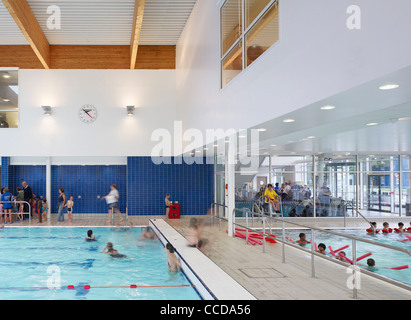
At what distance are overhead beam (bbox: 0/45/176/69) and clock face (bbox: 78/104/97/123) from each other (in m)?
1.49

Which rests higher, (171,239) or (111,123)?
(111,123)

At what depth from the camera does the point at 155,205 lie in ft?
46.6

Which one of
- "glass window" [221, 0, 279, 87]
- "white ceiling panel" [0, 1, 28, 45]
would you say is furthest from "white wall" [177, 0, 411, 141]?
"white ceiling panel" [0, 1, 28, 45]

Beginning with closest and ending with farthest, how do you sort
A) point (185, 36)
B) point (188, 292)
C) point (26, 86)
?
point (188, 292)
point (185, 36)
point (26, 86)

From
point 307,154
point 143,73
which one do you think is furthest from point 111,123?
point 307,154

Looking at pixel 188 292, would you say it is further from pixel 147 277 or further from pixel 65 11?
pixel 65 11

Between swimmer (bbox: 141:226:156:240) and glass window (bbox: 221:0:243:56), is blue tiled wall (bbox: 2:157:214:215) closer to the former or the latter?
swimmer (bbox: 141:226:156:240)

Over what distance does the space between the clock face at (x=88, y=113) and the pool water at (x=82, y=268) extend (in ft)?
14.2

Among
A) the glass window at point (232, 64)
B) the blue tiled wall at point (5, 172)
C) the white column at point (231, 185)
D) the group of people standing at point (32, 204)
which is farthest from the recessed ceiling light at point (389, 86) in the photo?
the blue tiled wall at point (5, 172)

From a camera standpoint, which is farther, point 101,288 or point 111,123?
point 111,123

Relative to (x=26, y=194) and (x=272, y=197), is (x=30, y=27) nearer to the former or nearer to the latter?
(x=26, y=194)

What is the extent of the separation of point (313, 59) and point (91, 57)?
1175 centimetres

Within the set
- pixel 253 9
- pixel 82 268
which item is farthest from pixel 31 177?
Answer: pixel 253 9
